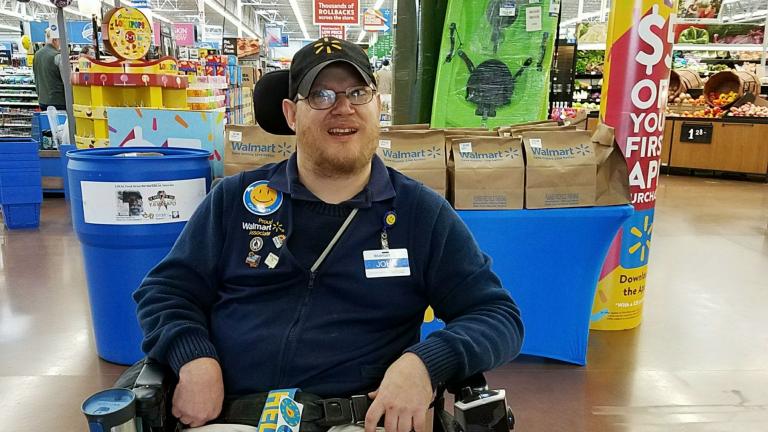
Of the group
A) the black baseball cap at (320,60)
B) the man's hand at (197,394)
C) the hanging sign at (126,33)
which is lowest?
the man's hand at (197,394)

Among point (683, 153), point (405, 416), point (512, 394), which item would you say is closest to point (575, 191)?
point (512, 394)

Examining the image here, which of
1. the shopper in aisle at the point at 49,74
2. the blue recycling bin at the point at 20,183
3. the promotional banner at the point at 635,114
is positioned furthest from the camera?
the shopper in aisle at the point at 49,74

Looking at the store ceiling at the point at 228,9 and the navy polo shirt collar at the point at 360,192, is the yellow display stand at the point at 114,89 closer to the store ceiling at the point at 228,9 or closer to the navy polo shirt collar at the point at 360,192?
the navy polo shirt collar at the point at 360,192

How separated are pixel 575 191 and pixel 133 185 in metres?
1.79

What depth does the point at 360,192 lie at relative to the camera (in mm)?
1466

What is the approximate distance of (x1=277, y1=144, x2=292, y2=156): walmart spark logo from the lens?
98.0 inches

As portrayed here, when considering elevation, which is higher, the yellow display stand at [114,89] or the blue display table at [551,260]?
the yellow display stand at [114,89]

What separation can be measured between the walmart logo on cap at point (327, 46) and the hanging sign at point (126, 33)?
12.4 ft

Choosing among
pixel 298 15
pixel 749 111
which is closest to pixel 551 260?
pixel 749 111

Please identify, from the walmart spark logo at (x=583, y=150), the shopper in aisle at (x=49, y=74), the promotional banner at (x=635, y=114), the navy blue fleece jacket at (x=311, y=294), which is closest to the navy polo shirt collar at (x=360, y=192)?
the navy blue fleece jacket at (x=311, y=294)

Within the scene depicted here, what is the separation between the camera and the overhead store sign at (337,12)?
13148mm

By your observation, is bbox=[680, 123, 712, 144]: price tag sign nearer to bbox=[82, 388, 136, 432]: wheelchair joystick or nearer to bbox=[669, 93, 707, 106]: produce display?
bbox=[669, 93, 707, 106]: produce display

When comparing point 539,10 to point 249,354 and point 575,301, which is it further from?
point 249,354

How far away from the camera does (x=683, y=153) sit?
9.38 metres
